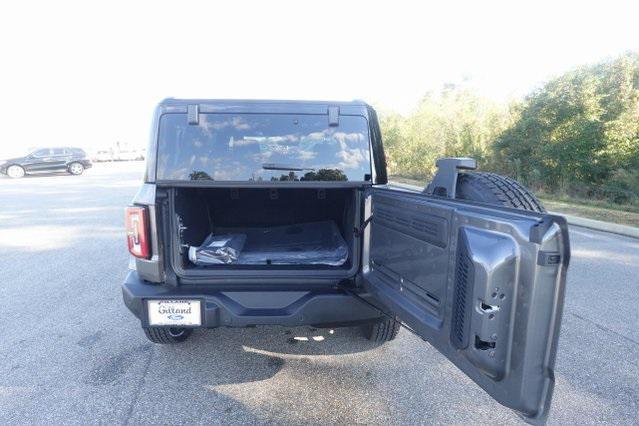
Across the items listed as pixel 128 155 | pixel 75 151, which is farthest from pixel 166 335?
pixel 128 155

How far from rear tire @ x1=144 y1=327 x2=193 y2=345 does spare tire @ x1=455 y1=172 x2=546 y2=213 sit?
239 cm

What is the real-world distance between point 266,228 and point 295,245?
691 millimetres

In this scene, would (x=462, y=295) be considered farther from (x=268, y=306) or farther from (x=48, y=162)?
(x=48, y=162)

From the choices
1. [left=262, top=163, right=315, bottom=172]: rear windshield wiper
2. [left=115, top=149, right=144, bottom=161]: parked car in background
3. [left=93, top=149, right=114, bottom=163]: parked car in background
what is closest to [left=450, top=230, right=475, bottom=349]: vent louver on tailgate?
[left=262, top=163, right=315, bottom=172]: rear windshield wiper

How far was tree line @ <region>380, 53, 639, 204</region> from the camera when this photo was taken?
44.7 ft

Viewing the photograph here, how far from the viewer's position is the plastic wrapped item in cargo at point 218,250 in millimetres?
3076

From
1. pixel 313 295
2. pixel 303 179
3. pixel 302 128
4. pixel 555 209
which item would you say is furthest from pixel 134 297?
pixel 555 209

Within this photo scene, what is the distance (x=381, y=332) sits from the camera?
3.17 meters

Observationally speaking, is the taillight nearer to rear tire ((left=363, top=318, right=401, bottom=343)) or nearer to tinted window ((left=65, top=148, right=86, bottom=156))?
rear tire ((left=363, top=318, right=401, bottom=343))

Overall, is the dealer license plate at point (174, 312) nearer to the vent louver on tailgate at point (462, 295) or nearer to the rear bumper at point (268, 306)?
the rear bumper at point (268, 306)

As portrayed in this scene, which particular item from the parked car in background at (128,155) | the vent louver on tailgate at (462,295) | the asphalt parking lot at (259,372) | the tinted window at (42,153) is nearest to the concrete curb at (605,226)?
the asphalt parking lot at (259,372)

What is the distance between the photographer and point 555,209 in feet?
37.5

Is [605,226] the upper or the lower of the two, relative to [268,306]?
lower

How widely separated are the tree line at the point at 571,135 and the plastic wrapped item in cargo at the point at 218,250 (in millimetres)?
13552
